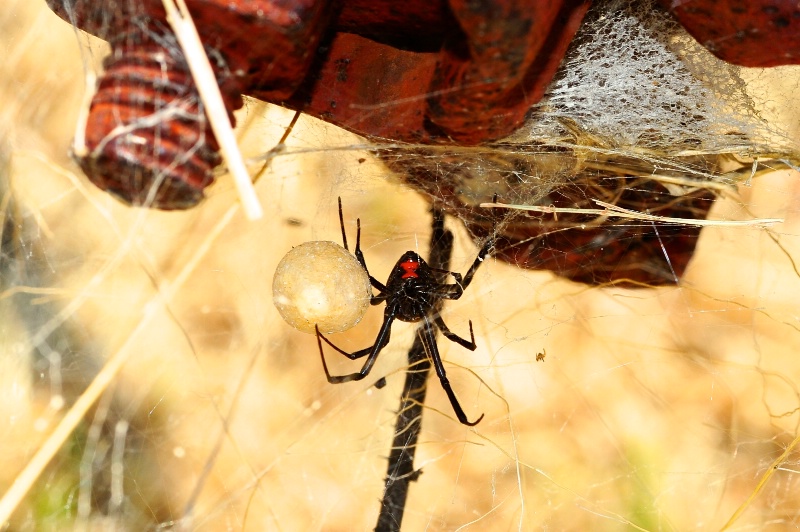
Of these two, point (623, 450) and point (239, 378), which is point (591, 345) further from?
point (239, 378)

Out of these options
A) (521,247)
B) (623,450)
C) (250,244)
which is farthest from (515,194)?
(623,450)

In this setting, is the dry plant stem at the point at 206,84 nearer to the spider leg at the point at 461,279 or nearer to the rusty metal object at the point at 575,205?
the rusty metal object at the point at 575,205

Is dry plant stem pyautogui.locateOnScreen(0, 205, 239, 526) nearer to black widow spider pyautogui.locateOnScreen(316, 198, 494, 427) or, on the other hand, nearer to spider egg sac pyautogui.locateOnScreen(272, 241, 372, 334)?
spider egg sac pyautogui.locateOnScreen(272, 241, 372, 334)

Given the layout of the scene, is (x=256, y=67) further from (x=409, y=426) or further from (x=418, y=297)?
(x=409, y=426)

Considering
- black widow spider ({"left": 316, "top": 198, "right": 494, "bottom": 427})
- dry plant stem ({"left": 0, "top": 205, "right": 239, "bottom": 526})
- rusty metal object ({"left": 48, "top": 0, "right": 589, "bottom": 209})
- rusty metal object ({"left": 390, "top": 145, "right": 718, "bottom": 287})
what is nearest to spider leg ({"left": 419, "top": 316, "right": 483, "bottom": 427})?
black widow spider ({"left": 316, "top": 198, "right": 494, "bottom": 427})

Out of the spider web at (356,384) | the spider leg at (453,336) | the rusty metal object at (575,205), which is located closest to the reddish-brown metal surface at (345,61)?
the rusty metal object at (575,205)
